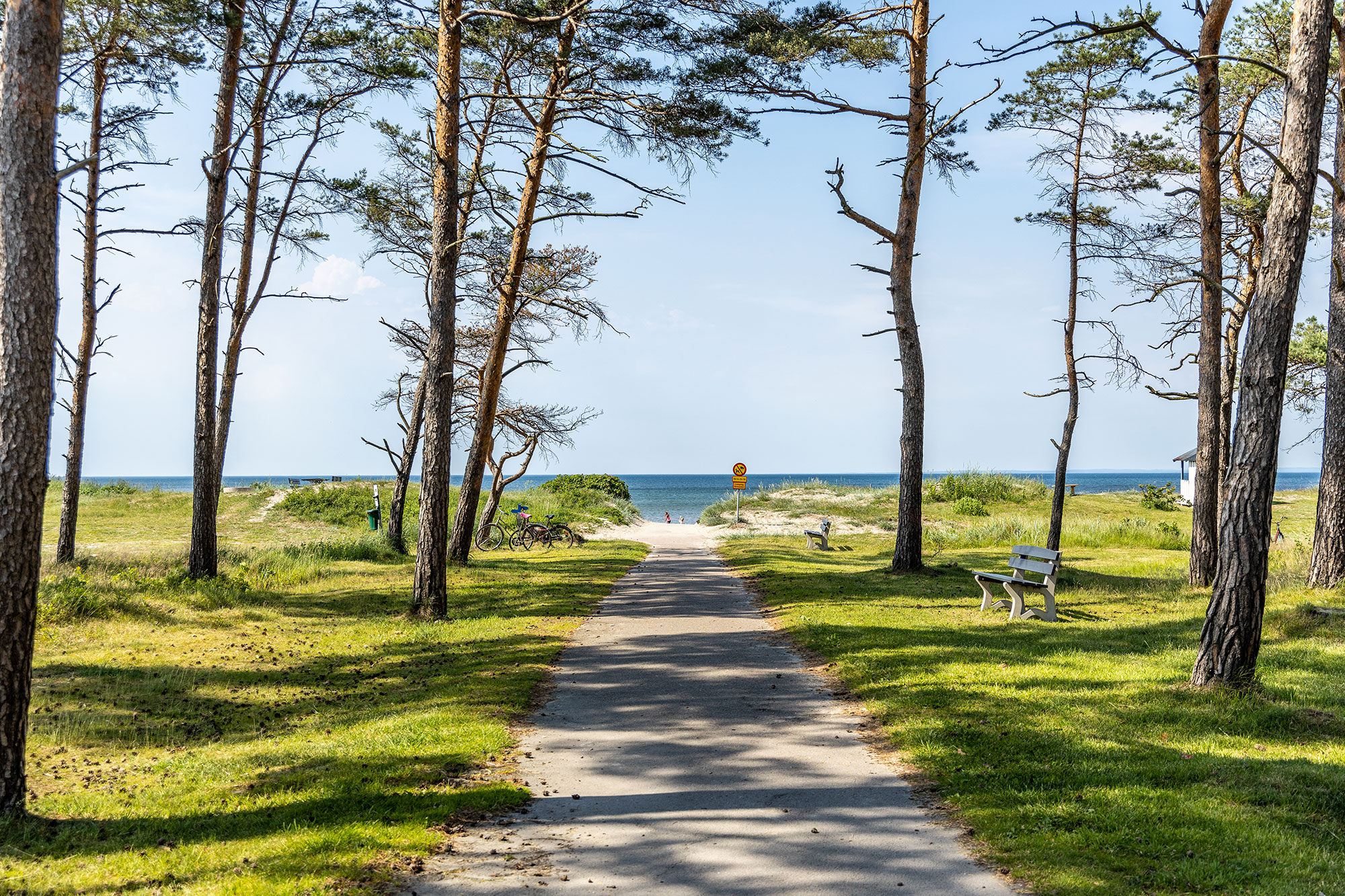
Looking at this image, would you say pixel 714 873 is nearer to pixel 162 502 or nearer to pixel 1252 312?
pixel 1252 312

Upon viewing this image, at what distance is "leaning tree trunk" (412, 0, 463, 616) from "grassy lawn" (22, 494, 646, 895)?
1028 mm

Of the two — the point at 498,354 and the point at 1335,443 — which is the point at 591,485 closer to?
the point at 498,354

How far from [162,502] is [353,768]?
33121 mm

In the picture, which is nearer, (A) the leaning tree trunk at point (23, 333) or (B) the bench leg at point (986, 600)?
(A) the leaning tree trunk at point (23, 333)

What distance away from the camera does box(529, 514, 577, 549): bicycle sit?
22328 millimetres

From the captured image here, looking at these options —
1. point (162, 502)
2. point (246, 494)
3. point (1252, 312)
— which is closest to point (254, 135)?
point (1252, 312)

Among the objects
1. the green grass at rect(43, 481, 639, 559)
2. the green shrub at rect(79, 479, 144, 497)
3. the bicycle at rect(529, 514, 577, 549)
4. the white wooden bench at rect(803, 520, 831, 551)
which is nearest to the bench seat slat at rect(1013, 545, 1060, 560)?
the white wooden bench at rect(803, 520, 831, 551)

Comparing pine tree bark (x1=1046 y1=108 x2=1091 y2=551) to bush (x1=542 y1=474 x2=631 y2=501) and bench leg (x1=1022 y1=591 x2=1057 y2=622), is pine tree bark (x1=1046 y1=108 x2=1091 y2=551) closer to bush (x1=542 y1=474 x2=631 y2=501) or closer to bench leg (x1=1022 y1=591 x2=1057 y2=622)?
bench leg (x1=1022 y1=591 x2=1057 y2=622)

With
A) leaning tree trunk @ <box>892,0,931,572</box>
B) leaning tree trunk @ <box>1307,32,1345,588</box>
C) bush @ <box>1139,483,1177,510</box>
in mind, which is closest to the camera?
leaning tree trunk @ <box>1307,32,1345,588</box>

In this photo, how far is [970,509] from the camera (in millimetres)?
30391

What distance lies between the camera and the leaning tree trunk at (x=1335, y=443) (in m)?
10.5

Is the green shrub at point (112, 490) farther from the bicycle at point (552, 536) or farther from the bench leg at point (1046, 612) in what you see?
the bench leg at point (1046, 612)

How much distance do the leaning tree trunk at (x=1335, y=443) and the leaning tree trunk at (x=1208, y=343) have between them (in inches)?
62.9

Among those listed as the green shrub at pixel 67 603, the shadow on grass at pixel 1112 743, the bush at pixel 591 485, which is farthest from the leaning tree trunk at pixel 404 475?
the bush at pixel 591 485
